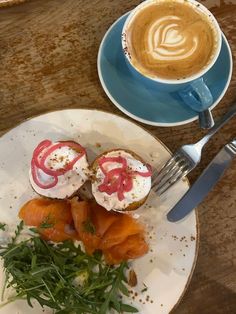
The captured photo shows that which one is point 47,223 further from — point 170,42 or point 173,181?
point 170,42

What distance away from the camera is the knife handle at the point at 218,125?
1.17 metres

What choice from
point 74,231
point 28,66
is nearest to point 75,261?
point 74,231

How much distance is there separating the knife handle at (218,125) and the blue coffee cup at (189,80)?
72mm

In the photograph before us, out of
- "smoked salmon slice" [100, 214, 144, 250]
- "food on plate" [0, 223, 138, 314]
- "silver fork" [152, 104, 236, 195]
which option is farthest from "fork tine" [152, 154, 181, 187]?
"food on plate" [0, 223, 138, 314]

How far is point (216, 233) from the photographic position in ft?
3.92

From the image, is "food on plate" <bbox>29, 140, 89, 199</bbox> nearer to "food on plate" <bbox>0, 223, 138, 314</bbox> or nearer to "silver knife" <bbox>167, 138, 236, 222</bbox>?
"food on plate" <bbox>0, 223, 138, 314</bbox>

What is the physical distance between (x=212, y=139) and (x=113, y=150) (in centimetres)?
27

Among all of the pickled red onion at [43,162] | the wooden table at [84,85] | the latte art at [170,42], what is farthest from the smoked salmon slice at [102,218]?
the latte art at [170,42]

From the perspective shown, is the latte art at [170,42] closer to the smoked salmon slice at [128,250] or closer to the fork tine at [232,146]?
the fork tine at [232,146]

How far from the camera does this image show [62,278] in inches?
42.1

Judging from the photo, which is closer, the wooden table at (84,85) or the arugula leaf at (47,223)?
the arugula leaf at (47,223)

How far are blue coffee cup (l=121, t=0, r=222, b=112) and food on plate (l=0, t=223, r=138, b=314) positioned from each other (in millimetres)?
409

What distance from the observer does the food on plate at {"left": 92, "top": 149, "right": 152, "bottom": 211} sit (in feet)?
3.55

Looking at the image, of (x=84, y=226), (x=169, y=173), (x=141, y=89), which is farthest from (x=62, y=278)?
(x=141, y=89)
